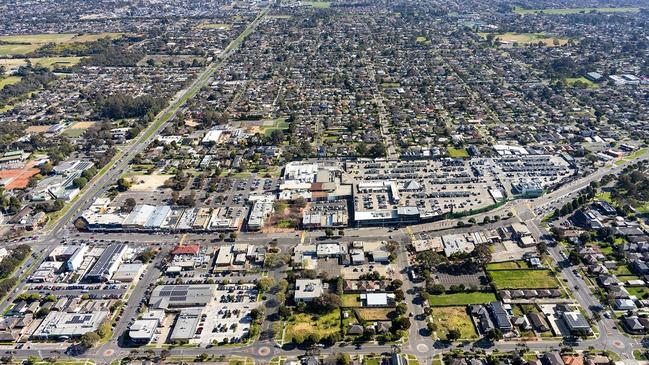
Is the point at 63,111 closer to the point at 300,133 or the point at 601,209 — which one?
the point at 300,133

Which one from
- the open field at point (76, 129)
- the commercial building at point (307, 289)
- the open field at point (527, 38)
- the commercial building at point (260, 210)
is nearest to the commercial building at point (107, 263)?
the commercial building at point (260, 210)

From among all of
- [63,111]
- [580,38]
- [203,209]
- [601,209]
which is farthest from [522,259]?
[580,38]

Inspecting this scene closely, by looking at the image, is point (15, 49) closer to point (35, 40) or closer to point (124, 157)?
point (35, 40)

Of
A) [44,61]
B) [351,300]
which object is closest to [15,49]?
[44,61]

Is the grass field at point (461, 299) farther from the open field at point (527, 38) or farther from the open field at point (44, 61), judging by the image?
the open field at point (44, 61)

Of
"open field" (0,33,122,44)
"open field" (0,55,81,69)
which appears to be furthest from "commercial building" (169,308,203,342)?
"open field" (0,33,122,44)

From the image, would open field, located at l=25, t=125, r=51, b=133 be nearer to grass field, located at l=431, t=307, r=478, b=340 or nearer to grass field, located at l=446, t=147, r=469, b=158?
grass field, located at l=446, t=147, r=469, b=158

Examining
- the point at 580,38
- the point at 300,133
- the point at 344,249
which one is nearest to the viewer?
the point at 344,249

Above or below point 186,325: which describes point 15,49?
above
